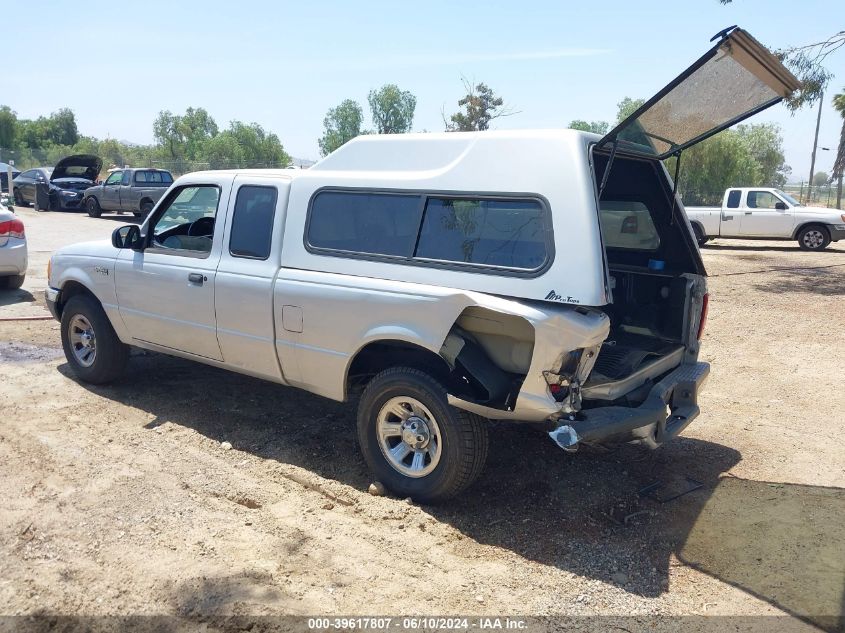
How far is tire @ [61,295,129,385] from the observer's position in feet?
19.6

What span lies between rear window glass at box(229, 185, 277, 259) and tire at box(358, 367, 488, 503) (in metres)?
1.36

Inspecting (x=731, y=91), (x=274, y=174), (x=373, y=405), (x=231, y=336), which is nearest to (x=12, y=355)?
(x=231, y=336)

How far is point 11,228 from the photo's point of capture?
9578mm

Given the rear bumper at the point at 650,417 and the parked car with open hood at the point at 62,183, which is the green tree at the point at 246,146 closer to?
the parked car with open hood at the point at 62,183

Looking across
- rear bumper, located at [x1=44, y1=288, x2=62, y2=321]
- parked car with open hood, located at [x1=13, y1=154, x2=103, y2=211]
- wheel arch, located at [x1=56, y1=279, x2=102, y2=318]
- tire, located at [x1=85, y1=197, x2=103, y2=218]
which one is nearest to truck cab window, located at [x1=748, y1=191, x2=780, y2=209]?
wheel arch, located at [x1=56, y1=279, x2=102, y2=318]

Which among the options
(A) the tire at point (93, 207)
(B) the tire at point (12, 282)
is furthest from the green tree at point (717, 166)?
(B) the tire at point (12, 282)

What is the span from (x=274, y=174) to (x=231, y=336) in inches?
47.6

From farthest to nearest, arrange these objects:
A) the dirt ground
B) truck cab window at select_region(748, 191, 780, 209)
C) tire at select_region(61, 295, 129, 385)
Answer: truck cab window at select_region(748, 191, 780, 209)
tire at select_region(61, 295, 129, 385)
the dirt ground

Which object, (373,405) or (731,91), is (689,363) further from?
(373,405)

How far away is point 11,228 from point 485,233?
8.24 meters

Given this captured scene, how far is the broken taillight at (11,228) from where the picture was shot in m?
9.50

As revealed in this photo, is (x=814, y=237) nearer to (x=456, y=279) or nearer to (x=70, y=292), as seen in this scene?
(x=456, y=279)

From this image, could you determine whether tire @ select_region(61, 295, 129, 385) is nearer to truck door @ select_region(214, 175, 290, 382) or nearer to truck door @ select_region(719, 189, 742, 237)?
truck door @ select_region(214, 175, 290, 382)

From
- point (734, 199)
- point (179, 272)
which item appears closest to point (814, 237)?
point (734, 199)
